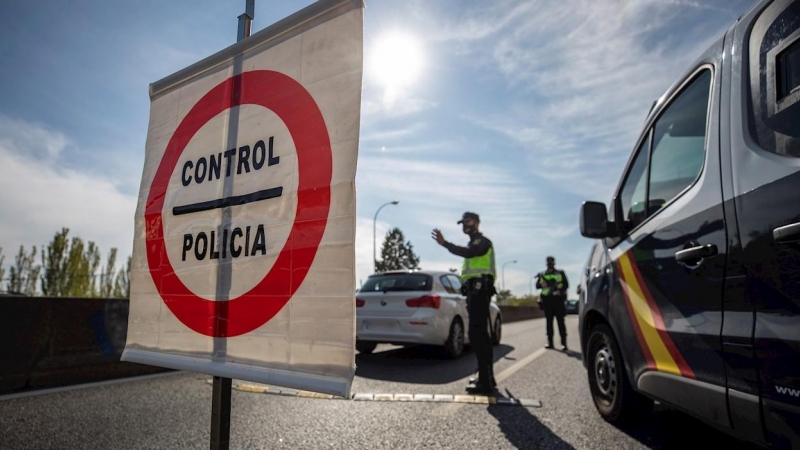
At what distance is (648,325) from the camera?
2.36 m

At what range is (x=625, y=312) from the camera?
2709mm

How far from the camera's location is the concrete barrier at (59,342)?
14.1 ft

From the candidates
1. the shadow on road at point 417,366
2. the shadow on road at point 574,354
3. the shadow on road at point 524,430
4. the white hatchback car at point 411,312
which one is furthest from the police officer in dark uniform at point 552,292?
the shadow on road at point 524,430

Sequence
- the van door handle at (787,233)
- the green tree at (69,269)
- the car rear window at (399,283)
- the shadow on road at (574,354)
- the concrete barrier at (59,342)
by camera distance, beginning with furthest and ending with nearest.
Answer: the green tree at (69,269), the shadow on road at (574,354), the car rear window at (399,283), the concrete barrier at (59,342), the van door handle at (787,233)

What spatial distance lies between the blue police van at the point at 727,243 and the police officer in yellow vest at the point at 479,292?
179 cm

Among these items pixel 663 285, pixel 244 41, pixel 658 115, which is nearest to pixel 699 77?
pixel 658 115

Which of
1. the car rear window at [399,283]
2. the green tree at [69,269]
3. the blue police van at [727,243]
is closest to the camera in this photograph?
the blue police van at [727,243]

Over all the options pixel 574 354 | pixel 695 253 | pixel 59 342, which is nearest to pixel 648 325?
pixel 695 253

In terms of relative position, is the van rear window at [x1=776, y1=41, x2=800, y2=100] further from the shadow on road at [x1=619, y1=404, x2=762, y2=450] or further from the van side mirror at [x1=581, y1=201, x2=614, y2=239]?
the shadow on road at [x1=619, y1=404, x2=762, y2=450]

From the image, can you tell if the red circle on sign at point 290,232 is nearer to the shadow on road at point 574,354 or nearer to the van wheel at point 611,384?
the van wheel at point 611,384

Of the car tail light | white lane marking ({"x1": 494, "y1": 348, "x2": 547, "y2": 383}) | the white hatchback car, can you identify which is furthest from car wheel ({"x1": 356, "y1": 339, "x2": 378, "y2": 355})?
white lane marking ({"x1": 494, "y1": 348, "x2": 547, "y2": 383})

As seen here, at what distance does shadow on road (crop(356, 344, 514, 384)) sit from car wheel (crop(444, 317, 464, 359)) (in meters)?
0.13

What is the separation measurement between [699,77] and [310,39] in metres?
1.90

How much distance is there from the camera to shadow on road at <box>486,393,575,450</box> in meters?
2.75
